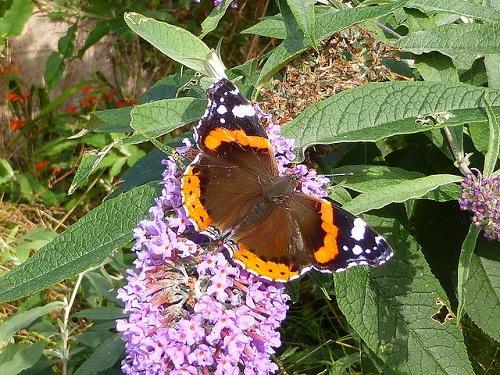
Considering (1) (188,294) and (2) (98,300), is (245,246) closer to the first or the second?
(1) (188,294)

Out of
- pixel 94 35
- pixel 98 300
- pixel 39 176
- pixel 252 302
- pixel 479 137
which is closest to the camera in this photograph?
pixel 252 302

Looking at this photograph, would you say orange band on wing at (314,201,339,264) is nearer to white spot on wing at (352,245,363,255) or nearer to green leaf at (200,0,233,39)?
white spot on wing at (352,245,363,255)

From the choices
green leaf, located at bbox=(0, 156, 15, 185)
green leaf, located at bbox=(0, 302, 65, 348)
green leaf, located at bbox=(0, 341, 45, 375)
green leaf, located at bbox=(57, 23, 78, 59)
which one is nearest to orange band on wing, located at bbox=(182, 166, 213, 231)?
green leaf, located at bbox=(0, 341, 45, 375)

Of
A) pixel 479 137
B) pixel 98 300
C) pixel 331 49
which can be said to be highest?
pixel 331 49

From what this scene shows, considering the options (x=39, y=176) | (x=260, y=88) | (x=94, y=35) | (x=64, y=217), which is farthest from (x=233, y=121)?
(x=39, y=176)

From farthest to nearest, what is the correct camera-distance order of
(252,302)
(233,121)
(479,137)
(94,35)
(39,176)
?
(39,176) < (94,35) < (479,137) < (233,121) < (252,302)

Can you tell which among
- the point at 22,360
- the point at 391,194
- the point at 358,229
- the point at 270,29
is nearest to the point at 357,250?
the point at 358,229
